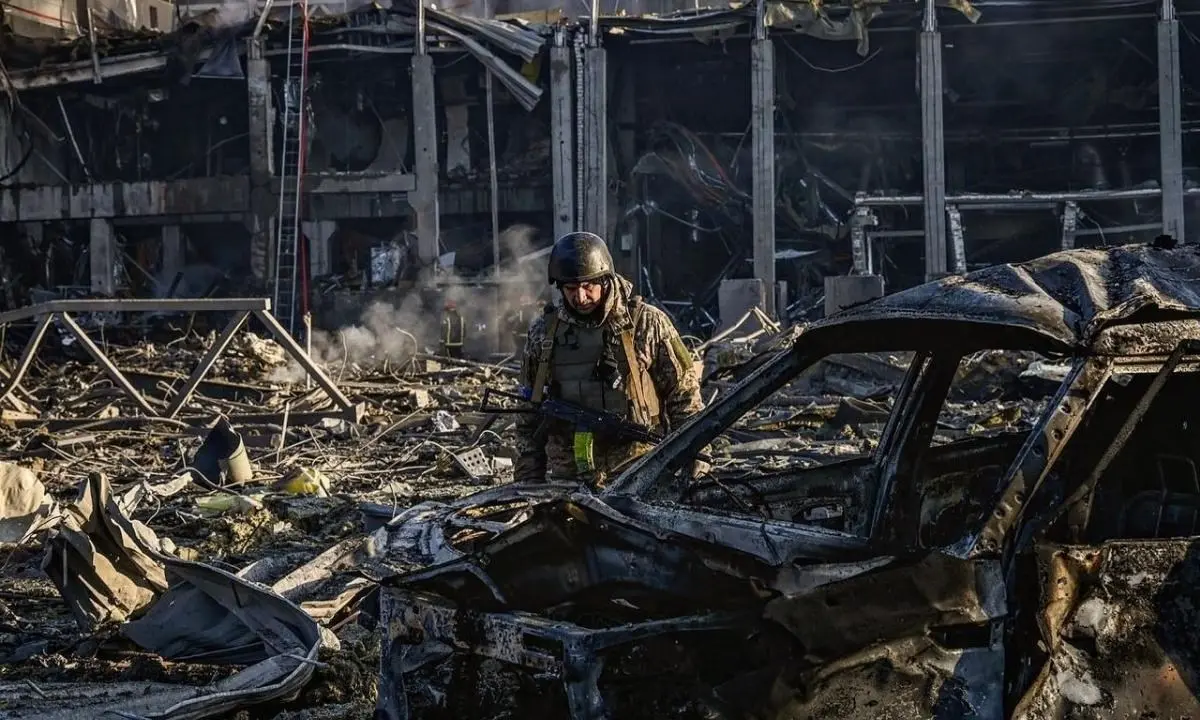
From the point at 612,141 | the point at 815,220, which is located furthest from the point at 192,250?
the point at 815,220

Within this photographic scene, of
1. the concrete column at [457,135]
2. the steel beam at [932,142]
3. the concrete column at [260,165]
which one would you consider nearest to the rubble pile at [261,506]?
the concrete column at [260,165]

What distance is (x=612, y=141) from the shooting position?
2594 centimetres

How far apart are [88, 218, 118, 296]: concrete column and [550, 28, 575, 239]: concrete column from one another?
8.67m

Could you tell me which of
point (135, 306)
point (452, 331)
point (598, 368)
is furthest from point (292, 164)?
point (598, 368)

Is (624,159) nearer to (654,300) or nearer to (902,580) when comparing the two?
(654,300)

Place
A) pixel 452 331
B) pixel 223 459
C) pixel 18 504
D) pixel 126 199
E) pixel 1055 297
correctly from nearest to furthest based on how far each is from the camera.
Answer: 1. pixel 1055 297
2. pixel 18 504
3. pixel 223 459
4. pixel 452 331
5. pixel 126 199

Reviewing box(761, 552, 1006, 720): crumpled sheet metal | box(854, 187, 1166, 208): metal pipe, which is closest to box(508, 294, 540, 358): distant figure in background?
box(854, 187, 1166, 208): metal pipe

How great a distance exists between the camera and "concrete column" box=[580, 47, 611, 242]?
2519cm

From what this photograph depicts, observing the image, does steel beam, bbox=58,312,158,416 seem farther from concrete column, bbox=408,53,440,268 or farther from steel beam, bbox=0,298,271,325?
concrete column, bbox=408,53,440,268

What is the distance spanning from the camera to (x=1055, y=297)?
13.7 feet

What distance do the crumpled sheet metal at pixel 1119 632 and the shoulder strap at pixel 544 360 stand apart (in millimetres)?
3338

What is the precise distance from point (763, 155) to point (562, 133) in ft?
11.5

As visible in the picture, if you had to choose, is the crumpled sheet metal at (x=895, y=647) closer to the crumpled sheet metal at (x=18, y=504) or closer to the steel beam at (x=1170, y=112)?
the crumpled sheet metal at (x=18, y=504)

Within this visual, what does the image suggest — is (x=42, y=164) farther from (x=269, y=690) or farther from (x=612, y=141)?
(x=269, y=690)
